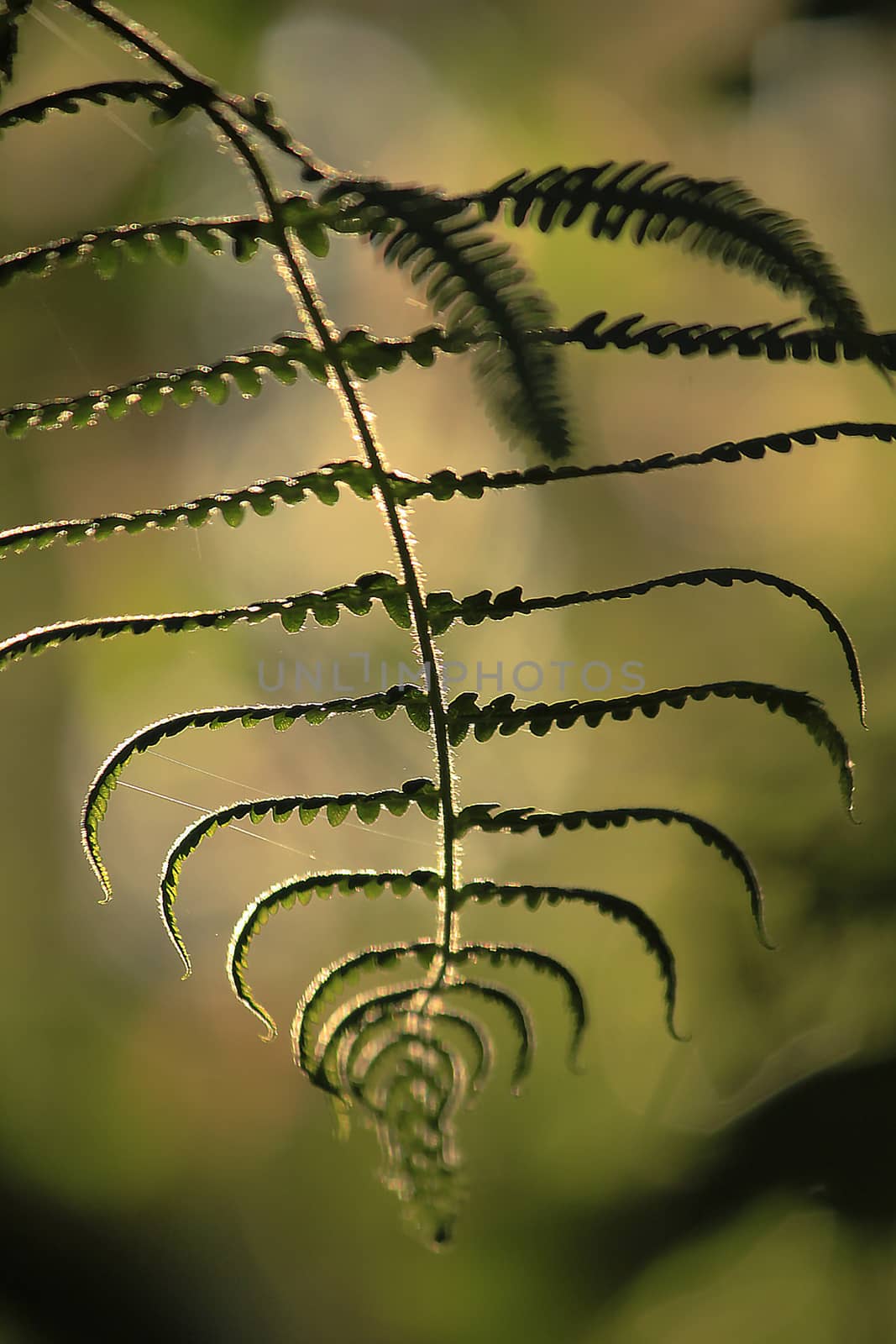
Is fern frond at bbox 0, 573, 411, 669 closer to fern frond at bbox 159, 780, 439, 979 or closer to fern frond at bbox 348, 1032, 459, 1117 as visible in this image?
fern frond at bbox 159, 780, 439, 979

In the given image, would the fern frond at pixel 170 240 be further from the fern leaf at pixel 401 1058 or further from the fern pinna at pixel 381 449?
the fern leaf at pixel 401 1058

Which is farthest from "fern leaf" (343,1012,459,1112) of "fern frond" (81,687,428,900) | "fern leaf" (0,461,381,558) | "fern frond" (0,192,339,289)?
"fern frond" (0,192,339,289)

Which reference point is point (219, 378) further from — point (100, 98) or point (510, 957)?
point (510, 957)

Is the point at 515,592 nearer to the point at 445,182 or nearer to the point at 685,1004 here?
the point at 685,1004

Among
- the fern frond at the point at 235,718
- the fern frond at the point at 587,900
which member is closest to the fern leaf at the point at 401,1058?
the fern frond at the point at 587,900

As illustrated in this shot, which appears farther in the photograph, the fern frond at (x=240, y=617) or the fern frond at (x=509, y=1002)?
the fern frond at (x=509, y=1002)

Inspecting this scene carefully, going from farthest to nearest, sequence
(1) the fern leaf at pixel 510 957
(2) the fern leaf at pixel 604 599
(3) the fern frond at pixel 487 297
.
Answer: (1) the fern leaf at pixel 510 957 → (2) the fern leaf at pixel 604 599 → (3) the fern frond at pixel 487 297
